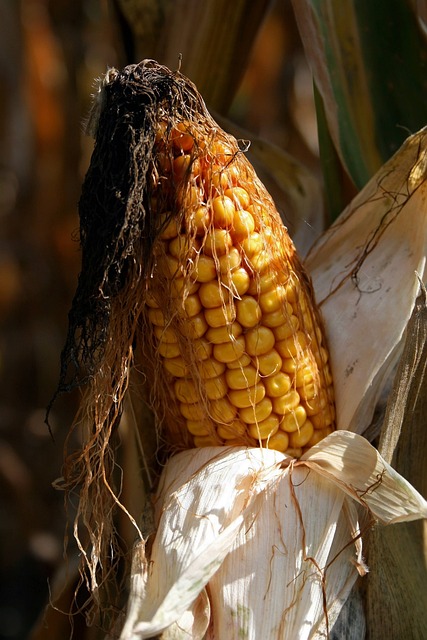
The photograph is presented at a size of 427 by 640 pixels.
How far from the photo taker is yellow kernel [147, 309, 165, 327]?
2.92 feet

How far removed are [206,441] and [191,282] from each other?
0.24 m

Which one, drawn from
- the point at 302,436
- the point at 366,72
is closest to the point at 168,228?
the point at 302,436

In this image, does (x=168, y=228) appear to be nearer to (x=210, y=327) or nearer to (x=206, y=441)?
(x=210, y=327)

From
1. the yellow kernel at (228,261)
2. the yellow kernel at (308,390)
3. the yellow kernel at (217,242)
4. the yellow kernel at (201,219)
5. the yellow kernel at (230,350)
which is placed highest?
the yellow kernel at (201,219)

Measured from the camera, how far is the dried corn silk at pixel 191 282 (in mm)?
800

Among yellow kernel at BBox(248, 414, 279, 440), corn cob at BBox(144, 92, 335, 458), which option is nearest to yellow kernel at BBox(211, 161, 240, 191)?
corn cob at BBox(144, 92, 335, 458)

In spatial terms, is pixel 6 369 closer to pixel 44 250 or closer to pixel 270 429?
pixel 44 250

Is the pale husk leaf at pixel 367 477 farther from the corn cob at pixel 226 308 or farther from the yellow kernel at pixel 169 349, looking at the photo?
the yellow kernel at pixel 169 349

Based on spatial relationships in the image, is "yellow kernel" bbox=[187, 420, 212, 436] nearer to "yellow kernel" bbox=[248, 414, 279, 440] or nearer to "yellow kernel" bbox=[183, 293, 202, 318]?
"yellow kernel" bbox=[248, 414, 279, 440]

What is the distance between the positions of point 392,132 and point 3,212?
742 mm

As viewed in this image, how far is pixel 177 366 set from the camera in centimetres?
92

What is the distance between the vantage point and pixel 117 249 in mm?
796

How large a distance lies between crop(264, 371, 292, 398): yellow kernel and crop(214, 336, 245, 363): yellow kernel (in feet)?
0.19

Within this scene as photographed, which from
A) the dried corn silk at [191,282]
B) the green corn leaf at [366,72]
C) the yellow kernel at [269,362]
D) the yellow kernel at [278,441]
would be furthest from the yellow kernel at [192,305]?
the green corn leaf at [366,72]
